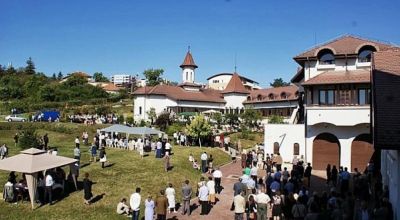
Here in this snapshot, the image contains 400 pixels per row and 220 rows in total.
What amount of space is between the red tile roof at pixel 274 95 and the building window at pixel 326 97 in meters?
30.7

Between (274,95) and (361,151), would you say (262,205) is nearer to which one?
(361,151)

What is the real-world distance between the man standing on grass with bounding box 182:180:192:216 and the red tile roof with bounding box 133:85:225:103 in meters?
48.0

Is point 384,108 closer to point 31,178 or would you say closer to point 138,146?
point 31,178

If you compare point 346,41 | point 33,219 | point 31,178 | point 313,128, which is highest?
point 346,41

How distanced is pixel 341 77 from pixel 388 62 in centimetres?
1449

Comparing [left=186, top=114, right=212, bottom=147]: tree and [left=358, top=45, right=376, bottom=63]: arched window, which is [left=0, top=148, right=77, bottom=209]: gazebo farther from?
[left=358, top=45, right=376, bottom=63]: arched window

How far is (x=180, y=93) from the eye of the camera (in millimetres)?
70562

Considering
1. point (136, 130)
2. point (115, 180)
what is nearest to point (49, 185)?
point (115, 180)

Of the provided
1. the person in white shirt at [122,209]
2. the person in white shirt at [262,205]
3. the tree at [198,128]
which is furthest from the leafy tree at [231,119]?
the person in white shirt at [262,205]

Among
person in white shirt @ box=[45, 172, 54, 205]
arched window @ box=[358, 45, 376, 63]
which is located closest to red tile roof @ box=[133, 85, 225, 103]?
arched window @ box=[358, 45, 376, 63]

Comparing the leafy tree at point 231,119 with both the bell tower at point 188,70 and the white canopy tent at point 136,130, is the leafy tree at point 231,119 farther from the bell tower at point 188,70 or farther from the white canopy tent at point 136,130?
the bell tower at point 188,70

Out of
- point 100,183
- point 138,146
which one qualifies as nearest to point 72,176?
point 100,183

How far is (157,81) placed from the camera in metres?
108

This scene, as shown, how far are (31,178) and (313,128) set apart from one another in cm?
2172
